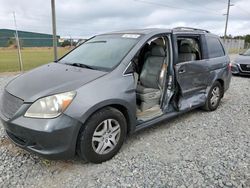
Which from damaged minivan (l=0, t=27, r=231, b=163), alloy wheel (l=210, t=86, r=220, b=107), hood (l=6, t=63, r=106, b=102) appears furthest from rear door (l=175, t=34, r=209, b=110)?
hood (l=6, t=63, r=106, b=102)

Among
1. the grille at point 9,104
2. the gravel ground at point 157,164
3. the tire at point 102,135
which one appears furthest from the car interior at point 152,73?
the grille at point 9,104

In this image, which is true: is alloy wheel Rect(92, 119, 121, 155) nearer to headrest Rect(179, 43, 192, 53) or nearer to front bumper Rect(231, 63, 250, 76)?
headrest Rect(179, 43, 192, 53)

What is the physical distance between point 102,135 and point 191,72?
2.13 meters

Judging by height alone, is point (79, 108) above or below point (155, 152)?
above

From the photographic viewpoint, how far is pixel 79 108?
8.31 ft

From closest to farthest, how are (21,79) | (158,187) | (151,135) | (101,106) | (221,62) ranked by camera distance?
(158,187) → (101,106) → (21,79) → (151,135) → (221,62)

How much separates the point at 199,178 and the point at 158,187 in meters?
0.52

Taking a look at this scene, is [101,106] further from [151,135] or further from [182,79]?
[182,79]

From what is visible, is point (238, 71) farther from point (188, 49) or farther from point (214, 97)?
point (188, 49)

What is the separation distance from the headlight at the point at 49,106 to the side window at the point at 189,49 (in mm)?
2381

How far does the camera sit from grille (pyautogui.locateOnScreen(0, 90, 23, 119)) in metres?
2.59

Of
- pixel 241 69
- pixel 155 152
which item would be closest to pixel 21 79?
pixel 155 152

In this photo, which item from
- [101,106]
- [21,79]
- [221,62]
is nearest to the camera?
[101,106]

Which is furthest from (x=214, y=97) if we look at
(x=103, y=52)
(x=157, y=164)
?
(x=103, y=52)
